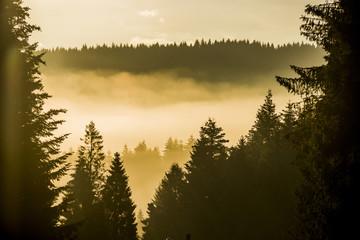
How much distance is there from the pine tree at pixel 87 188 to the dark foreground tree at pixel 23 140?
999 centimetres

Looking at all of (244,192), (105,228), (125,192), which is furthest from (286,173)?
(105,228)

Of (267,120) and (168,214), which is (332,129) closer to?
(168,214)

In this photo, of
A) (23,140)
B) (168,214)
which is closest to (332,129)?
(23,140)

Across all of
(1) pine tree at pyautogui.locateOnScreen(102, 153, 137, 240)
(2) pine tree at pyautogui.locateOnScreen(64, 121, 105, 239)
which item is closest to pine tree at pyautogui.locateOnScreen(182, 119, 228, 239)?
(1) pine tree at pyautogui.locateOnScreen(102, 153, 137, 240)

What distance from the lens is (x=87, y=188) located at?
4575 cm

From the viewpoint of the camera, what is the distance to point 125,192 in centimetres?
4809

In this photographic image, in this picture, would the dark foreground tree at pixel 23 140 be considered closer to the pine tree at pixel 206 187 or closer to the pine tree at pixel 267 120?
the pine tree at pixel 206 187

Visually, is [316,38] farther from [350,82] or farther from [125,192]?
[125,192]

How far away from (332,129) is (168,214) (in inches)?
1886

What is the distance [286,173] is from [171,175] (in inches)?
1000

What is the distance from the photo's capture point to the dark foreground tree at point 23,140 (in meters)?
18.7

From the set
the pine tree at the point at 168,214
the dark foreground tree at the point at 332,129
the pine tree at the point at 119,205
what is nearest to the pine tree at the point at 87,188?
the pine tree at the point at 119,205

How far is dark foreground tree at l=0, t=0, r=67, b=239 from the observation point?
61.5ft

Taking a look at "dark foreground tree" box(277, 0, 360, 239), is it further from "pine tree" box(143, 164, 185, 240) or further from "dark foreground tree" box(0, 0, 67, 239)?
"pine tree" box(143, 164, 185, 240)
